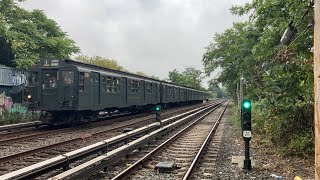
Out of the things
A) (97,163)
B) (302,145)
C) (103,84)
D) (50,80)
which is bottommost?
(97,163)

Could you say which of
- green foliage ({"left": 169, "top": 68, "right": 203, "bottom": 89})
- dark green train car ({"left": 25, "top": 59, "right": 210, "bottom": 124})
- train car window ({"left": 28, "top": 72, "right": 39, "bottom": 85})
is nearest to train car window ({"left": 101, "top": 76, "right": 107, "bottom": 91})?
dark green train car ({"left": 25, "top": 59, "right": 210, "bottom": 124})

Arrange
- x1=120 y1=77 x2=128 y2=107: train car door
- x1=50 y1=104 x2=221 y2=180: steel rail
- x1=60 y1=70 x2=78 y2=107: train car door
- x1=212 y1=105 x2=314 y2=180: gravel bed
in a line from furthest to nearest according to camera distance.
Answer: x1=120 y1=77 x2=128 y2=107: train car door
x1=60 y1=70 x2=78 y2=107: train car door
x1=212 y1=105 x2=314 y2=180: gravel bed
x1=50 y1=104 x2=221 y2=180: steel rail

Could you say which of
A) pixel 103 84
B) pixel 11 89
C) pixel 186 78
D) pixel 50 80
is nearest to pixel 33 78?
pixel 50 80

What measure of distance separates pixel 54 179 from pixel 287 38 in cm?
794

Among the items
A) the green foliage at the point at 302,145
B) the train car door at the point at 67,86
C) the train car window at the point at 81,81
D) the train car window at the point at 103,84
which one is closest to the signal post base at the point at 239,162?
the green foliage at the point at 302,145

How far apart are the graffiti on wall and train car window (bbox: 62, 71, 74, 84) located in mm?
7530

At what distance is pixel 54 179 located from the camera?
6109 millimetres

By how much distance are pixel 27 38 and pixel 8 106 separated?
5.51 meters

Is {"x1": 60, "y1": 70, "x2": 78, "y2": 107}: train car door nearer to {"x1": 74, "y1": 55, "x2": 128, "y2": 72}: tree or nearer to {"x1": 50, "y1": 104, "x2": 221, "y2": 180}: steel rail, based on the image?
{"x1": 50, "y1": 104, "x2": 221, "y2": 180}: steel rail

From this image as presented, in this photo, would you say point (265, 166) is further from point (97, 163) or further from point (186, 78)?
point (186, 78)

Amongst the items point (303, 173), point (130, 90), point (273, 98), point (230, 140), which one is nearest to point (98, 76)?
point (130, 90)

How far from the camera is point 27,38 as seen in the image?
84.5ft

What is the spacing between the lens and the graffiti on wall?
2255cm

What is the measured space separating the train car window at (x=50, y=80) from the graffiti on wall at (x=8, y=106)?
6.50 meters
